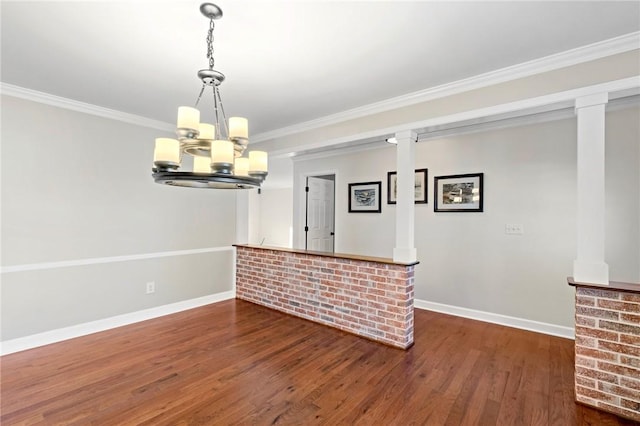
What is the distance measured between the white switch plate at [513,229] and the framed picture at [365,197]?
168 centimetres

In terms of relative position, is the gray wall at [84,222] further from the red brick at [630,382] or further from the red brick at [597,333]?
the red brick at [630,382]

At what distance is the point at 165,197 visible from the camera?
4.01 meters

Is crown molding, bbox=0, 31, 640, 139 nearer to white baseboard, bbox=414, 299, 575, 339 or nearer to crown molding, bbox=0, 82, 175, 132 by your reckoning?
crown molding, bbox=0, 82, 175, 132

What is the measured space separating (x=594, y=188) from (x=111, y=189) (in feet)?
15.2

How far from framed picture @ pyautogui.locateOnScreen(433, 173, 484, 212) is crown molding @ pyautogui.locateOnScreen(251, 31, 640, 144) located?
145 cm

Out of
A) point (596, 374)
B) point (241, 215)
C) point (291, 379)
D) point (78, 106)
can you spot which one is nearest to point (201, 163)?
point (291, 379)

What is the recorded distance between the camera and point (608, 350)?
6.77 feet

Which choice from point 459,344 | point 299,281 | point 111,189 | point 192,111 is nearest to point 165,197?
point 111,189

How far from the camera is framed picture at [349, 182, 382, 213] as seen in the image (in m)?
4.68

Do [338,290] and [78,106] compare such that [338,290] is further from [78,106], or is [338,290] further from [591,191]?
[78,106]

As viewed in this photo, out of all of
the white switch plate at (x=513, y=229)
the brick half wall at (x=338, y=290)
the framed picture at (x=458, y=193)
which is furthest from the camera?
the framed picture at (x=458, y=193)

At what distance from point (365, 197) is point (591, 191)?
290cm

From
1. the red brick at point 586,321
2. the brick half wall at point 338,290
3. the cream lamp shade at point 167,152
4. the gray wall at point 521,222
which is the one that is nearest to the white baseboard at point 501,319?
the gray wall at point 521,222

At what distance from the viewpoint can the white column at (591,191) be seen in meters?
2.16
